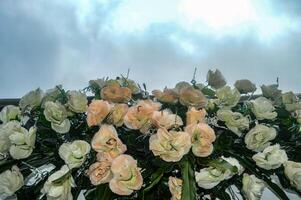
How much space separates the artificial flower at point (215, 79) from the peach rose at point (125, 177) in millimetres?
243

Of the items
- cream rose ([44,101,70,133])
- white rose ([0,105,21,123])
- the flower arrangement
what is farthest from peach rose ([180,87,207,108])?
white rose ([0,105,21,123])

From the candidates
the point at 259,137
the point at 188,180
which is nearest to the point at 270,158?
the point at 259,137

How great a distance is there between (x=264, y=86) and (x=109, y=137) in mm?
344

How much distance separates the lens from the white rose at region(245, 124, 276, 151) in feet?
2.27

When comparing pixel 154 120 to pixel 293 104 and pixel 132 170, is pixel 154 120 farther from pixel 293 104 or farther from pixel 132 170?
pixel 293 104

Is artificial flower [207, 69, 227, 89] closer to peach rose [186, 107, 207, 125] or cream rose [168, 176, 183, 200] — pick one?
peach rose [186, 107, 207, 125]

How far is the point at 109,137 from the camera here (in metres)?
0.66

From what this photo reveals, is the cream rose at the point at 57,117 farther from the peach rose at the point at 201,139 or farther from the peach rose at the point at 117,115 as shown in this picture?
the peach rose at the point at 201,139

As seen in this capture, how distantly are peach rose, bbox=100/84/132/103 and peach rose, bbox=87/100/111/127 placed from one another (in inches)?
1.4

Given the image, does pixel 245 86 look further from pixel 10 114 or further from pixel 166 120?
pixel 10 114

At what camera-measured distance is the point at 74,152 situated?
2.19ft

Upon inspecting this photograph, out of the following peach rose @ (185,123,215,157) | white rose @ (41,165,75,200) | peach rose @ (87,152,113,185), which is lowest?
white rose @ (41,165,75,200)

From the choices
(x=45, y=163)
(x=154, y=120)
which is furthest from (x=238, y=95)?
(x=45, y=163)

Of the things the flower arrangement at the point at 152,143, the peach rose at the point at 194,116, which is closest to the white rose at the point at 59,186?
the flower arrangement at the point at 152,143
